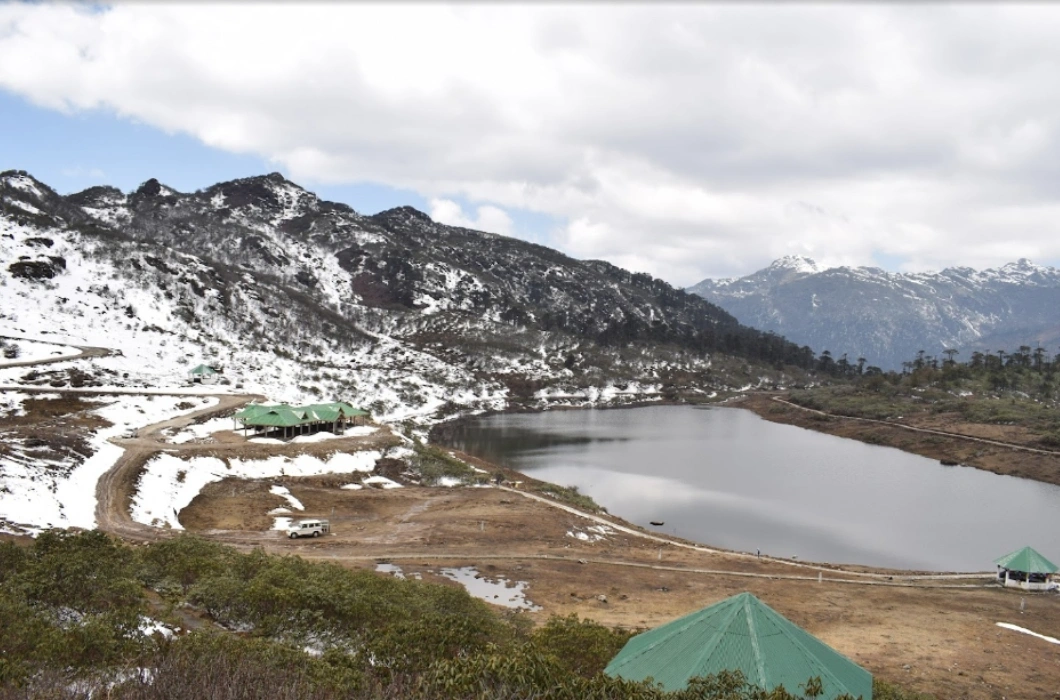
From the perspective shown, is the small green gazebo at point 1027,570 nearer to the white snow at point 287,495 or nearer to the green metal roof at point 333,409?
the white snow at point 287,495

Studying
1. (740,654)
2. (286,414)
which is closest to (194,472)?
(286,414)

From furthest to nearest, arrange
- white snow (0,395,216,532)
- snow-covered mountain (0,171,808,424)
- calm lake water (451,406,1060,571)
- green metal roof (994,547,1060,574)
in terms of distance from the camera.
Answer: snow-covered mountain (0,171,808,424) < calm lake water (451,406,1060,571) < green metal roof (994,547,1060,574) < white snow (0,395,216,532)

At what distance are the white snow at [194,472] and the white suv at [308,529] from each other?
598 cm

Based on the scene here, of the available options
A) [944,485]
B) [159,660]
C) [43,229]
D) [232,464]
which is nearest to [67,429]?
[232,464]

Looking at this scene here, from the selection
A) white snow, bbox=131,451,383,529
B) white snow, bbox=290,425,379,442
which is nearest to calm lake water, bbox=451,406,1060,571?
white snow, bbox=290,425,379,442

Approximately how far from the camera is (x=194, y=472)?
142ft

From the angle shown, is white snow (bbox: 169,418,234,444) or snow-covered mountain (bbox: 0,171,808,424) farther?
snow-covered mountain (bbox: 0,171,808,424)

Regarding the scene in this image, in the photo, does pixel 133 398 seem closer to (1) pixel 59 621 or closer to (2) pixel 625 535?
(2) pixel 625 535

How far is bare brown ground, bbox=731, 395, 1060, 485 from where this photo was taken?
255ft

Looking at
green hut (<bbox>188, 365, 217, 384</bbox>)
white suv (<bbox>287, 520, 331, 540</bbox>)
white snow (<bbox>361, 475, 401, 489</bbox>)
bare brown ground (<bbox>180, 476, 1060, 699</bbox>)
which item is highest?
green hut (<bbox>188, 365, 217, 384</bbox>)

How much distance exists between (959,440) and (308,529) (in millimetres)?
92598

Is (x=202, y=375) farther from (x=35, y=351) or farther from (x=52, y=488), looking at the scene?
(x=52, y=488)

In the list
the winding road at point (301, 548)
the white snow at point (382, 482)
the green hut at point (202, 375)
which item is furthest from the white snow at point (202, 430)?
the green hut at point (202, 375)

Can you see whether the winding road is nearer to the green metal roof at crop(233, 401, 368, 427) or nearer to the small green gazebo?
the small green gazebo
